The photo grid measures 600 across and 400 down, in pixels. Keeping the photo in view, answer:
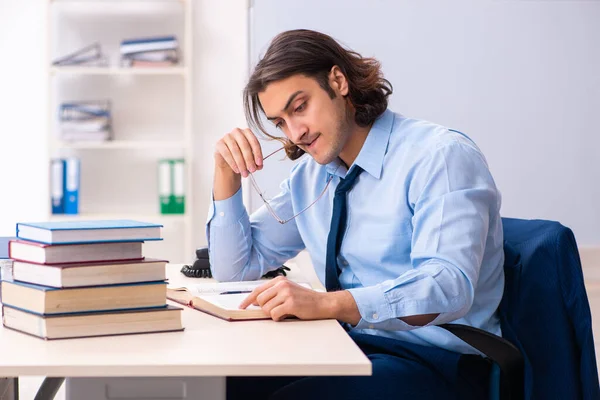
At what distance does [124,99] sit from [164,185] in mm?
565

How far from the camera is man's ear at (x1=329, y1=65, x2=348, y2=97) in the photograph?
180 cm

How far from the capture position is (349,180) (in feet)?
5.59

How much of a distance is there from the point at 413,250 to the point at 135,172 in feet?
10.5

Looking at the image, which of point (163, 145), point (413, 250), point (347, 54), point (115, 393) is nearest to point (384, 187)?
point (413, 250)

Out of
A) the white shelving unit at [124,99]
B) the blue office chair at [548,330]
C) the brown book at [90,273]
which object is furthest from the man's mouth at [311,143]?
the white shelving unit at [124,99]

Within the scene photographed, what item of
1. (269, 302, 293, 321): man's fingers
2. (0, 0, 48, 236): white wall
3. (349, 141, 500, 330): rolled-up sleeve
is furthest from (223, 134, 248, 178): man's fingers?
(0, 0, 48, 236): white wall

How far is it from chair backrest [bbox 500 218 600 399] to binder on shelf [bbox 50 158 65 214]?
10.2 feet

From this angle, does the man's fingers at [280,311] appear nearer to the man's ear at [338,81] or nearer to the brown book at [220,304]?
the brown book at [220,304]

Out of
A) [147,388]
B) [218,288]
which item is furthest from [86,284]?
[218,288]

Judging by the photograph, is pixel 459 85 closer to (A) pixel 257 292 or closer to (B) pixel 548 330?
(B) pixel 548 330

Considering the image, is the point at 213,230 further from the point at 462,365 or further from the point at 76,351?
the point at 76,351

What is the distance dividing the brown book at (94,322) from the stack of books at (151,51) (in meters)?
3.06

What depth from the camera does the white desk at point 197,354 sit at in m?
1.03

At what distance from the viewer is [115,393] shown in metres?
1.24
